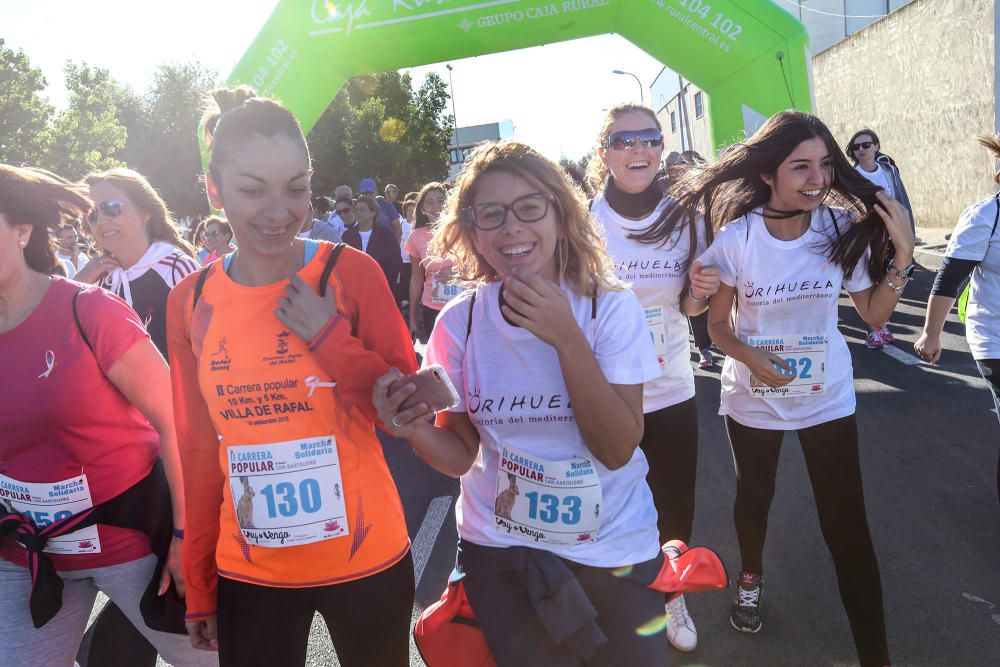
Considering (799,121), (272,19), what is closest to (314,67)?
(272,19)

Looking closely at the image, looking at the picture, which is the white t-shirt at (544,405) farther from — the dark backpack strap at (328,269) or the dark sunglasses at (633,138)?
the dark sunglasses at (633,138)

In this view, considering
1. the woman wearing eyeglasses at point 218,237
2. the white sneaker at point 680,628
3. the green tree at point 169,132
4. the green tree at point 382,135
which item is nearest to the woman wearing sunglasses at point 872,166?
the white sneaker at point 680,628

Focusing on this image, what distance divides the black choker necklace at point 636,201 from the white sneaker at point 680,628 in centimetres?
168

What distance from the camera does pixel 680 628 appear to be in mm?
3205

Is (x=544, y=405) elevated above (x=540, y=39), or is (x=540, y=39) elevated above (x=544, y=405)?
(x=540, y=39)

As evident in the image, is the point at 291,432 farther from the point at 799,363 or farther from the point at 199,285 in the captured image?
the point at 799,363

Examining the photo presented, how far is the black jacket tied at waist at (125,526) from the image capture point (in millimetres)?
2223

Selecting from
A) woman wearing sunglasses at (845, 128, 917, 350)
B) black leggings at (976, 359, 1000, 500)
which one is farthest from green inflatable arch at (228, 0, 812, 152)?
black leggings at (976, 359, 1000, 500)

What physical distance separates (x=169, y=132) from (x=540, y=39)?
35.3 meters

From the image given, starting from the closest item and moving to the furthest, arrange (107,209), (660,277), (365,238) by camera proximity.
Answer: (660,277), (107,209), (365,238)

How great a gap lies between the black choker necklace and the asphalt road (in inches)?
73.0

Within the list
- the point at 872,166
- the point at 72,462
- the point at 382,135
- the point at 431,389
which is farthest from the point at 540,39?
the point at 382,135

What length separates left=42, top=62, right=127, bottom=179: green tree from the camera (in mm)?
28067

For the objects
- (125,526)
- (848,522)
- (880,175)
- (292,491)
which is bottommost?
(848,522)
